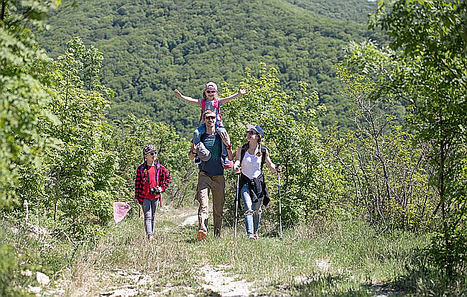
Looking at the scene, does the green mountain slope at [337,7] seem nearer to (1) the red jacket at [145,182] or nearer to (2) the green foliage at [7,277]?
(1) the red jacket at [145,182]

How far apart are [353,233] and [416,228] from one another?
1.10 metres

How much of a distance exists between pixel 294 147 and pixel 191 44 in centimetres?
11767

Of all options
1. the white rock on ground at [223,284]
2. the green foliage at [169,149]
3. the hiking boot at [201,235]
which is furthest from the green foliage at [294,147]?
the green foliage at [169,149]

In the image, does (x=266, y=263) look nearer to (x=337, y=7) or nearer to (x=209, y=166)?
(x=209, y=166)

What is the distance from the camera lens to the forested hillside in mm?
91562

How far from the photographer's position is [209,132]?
26.7 ft

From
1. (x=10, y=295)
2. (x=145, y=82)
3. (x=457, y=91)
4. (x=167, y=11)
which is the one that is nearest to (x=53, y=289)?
(x=10, y=295)

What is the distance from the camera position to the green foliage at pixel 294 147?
34.3 ft

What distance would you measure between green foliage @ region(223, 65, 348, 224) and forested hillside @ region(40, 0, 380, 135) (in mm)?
60793

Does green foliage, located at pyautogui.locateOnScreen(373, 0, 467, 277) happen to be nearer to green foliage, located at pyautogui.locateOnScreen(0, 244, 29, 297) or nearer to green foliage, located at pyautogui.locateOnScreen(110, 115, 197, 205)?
green foliage, located at pyautogui.locateOnScreen(0, 244, 29, 297)

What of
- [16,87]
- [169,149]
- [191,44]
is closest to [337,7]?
[191,44]

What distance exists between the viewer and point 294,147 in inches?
412

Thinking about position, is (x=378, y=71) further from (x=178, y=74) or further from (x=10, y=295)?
(x=178, y=74)

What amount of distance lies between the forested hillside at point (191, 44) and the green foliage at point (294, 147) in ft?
199
